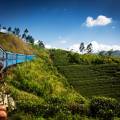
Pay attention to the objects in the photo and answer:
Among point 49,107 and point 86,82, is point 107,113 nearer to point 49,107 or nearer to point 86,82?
point 49,107

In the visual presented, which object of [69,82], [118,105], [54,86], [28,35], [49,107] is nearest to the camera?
[49,107]

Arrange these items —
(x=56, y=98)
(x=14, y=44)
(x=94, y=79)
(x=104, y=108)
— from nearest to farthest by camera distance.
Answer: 1. (x=104, y=108)
2. (x=56, y=98)
3. (x=94, y=79)
4. (x=14, y=44)

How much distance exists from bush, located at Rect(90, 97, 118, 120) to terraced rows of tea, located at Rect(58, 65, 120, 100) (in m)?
15.3

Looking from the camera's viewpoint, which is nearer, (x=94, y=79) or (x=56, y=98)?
(x=56, y=98)

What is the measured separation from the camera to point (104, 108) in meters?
32.1

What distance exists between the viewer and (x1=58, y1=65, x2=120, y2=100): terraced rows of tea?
50.9 metres

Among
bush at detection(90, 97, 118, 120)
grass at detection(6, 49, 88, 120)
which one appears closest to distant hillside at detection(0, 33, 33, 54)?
grass at detection(6, 49, 88, 120)

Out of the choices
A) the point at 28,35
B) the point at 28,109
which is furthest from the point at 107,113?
the point at 28,35

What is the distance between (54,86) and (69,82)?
11.0m

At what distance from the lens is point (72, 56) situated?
86.1 m

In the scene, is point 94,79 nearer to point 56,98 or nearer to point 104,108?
point 56,98

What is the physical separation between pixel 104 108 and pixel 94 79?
2708 centimetres

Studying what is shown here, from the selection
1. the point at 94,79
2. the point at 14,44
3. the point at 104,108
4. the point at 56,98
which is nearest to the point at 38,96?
the point at 56,98

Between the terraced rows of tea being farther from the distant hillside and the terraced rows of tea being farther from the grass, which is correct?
the distant hillside
